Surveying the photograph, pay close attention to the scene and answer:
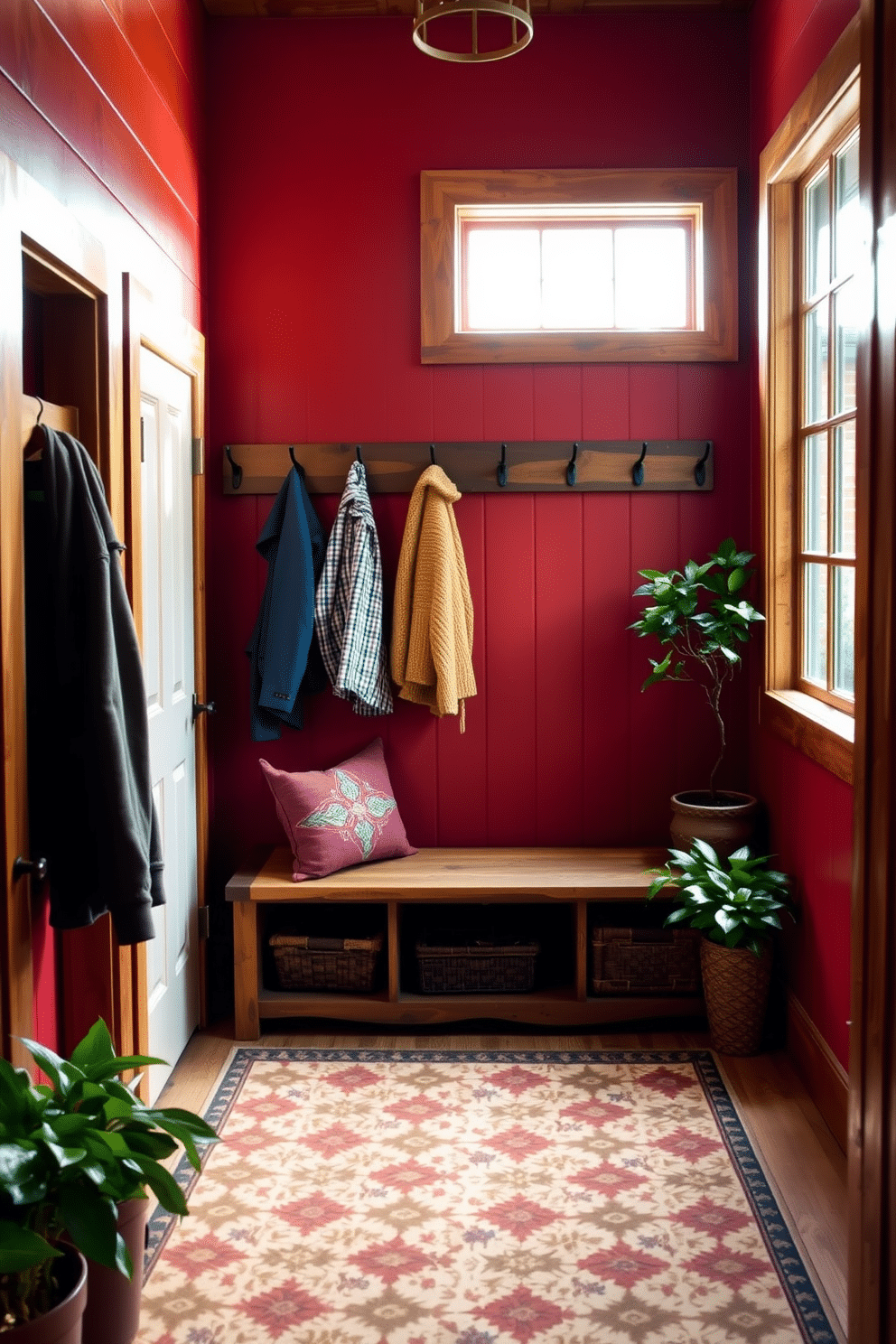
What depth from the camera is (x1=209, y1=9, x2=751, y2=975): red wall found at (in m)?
3.70

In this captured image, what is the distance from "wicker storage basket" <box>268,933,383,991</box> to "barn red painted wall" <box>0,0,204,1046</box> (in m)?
1.02

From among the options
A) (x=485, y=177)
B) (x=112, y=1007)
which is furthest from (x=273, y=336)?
(x=112, y=1007)

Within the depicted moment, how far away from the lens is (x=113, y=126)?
8.47 ft

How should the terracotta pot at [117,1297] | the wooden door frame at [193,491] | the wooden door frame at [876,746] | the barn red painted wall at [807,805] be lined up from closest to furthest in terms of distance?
the wooden door frame at [876,746] < the terracotta pot at [117,1297] < the wooden door frame at [193,491] < the barn red painted wall at [807,805]

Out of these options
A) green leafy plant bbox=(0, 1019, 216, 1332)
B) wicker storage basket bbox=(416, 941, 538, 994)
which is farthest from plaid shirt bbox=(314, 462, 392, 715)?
green leafy plant bbox=(0, 1019, 216, 1332)

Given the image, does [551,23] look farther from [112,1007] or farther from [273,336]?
[112,1007]

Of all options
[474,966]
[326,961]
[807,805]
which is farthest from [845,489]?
[326,961]

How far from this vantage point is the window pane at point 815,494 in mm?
3176

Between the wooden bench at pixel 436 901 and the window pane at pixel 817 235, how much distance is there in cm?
166

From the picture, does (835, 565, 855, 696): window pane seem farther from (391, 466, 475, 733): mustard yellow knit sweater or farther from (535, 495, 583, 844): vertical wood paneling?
(391, 466, 475, 733): mustard yellow knit sweater

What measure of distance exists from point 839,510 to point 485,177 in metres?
1.53

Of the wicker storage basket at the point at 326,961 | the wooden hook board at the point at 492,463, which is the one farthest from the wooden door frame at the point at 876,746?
the wooden hook board at the point at 492,463

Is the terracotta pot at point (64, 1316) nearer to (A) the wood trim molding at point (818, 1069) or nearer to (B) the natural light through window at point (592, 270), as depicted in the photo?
(A) the wood trim molding at point (818, 1069)

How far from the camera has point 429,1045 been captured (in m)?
3.37
